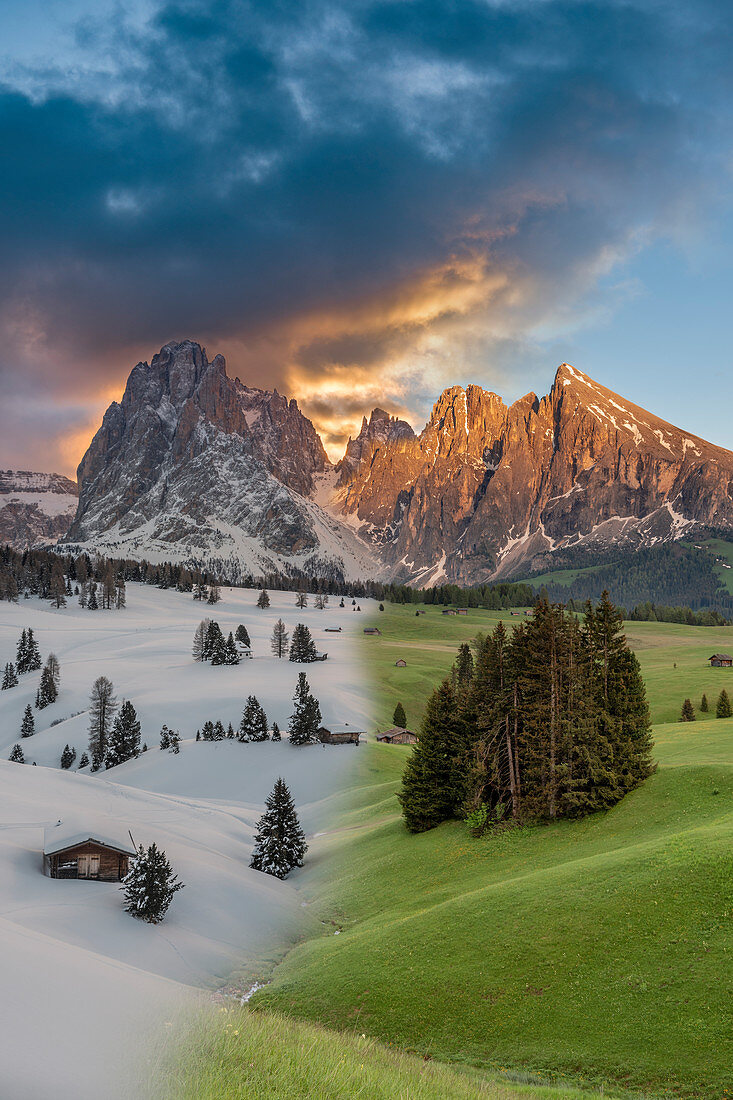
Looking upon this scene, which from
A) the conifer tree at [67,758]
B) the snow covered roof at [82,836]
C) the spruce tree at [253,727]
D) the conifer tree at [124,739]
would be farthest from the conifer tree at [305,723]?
the snow covered roof at [82,836]

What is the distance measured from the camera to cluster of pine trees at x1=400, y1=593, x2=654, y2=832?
34406 millimetres

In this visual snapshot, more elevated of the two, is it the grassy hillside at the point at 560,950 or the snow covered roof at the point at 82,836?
the grassy hillside at the point at 560,950

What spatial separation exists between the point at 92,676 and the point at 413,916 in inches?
3909

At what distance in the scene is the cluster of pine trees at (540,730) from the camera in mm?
34406

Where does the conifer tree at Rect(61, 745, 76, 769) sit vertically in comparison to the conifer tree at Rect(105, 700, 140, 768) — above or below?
below

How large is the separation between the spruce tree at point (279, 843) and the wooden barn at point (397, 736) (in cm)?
3423

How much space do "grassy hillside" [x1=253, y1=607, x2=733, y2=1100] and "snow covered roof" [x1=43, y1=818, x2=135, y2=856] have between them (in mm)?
12293

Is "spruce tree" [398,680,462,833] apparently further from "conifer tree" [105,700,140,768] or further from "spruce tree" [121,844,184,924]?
"conifer tree" [105,700,140,768]

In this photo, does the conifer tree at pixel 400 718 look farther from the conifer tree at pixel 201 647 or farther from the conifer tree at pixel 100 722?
the conifer tree at pixel 201 647

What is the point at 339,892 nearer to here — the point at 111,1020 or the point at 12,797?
the point at 12,797

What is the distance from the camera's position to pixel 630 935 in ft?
62.8

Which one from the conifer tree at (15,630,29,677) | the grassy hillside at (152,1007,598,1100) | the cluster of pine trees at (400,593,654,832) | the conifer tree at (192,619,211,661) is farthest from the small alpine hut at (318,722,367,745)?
the conifer tree at (15,630,29,677)

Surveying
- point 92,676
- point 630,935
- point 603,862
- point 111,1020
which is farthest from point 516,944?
point 92,676

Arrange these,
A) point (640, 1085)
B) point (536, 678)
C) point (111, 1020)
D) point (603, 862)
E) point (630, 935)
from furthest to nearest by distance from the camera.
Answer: point (536, 678) < point (603, 862) < point (630, 935) < point (640, 1085) < point (111, 1020)
